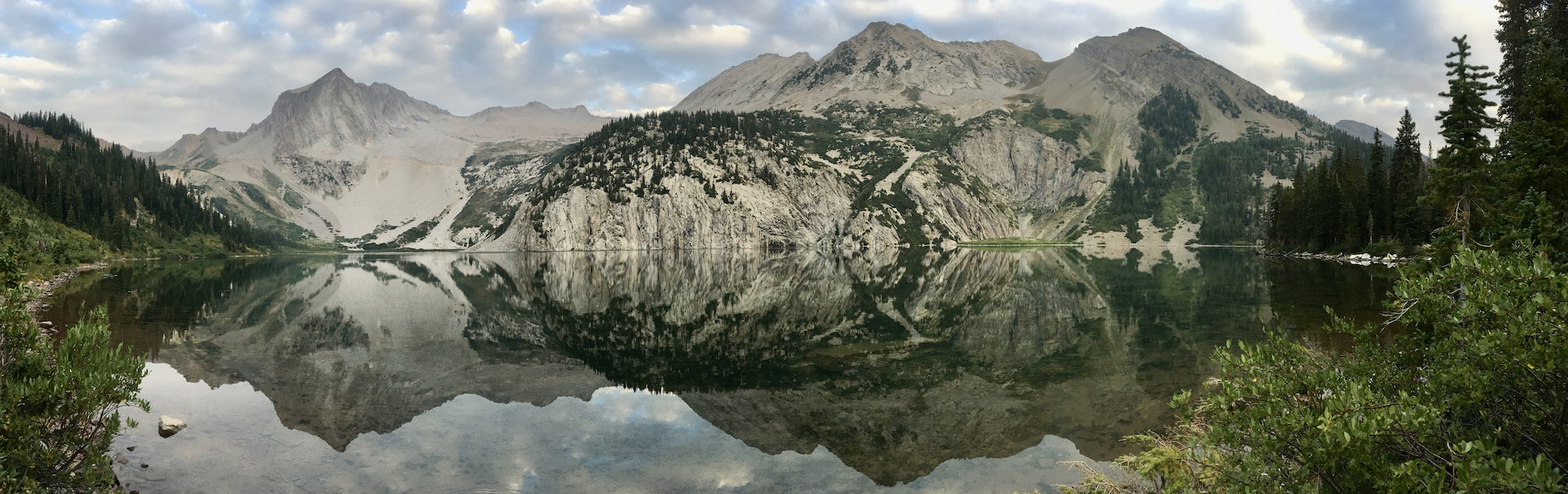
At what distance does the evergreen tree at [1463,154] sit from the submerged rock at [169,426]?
51.7 meters

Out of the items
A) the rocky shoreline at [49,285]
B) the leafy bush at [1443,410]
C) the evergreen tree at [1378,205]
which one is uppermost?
the evergreen tree at [1378,205]

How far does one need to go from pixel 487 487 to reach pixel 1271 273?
281ft

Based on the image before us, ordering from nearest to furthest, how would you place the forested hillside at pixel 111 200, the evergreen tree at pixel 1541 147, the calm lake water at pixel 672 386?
the calm lake water at pixel 672 386
the evergreen tree at pixel 1541 147
the forested hillside at pixel 111 200

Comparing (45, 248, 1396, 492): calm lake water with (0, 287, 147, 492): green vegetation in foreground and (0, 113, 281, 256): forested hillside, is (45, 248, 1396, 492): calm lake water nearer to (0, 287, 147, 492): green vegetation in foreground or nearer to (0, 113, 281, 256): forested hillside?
(0, 287, 147, 492): green vegetation in foreground

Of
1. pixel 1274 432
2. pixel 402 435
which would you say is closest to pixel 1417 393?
pixel 1274 432

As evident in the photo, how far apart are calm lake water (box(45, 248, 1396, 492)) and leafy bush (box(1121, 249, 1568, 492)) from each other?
6.80 m

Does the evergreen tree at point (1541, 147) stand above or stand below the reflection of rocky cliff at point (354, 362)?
above

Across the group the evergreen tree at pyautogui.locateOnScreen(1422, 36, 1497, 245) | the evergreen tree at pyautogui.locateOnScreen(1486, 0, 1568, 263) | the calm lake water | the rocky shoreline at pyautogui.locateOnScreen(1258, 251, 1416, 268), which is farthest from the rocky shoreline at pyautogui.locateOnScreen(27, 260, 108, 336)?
the rocky shoreline at pyautogui.locateOnScreen(1258, 251, 1416, 268)

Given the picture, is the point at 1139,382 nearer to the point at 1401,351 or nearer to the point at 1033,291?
the point at 1401,351

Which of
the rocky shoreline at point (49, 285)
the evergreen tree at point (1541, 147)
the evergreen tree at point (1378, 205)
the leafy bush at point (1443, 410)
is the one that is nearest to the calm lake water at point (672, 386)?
the rocky shoreline at point (49, 285)

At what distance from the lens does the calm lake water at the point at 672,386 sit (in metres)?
16.5

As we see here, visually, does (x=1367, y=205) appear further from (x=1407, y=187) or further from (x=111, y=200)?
(x=111, y=200)

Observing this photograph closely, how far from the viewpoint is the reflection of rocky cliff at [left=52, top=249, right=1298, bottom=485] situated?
2009 cm

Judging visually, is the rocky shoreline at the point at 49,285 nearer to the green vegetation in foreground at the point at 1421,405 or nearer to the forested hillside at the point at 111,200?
the green vegetation in foreground at the point at 1421,405
